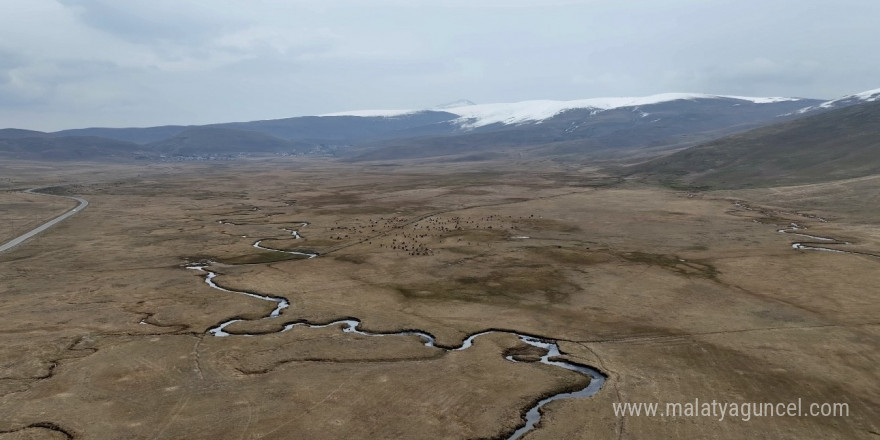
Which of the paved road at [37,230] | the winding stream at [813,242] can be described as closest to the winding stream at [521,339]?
the paved road at [37,230]

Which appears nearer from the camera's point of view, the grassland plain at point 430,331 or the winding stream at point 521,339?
the grassland plain at point 430,331

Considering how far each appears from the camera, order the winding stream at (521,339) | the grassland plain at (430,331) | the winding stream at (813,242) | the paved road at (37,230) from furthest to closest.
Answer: the paved road at (37,230) → the winding stream at (813,242) → the winding stream at (521,339) → the grassland plain at (430,331)

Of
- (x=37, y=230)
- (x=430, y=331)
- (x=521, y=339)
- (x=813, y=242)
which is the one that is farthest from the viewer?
(x=37, y=230)

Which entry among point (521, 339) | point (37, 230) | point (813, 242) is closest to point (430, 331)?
point (521, 339)

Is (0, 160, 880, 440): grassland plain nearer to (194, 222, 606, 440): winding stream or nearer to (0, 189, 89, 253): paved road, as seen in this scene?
(194, 222, 606, 440): winding stream

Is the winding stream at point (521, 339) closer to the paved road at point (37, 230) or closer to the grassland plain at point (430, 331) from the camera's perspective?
the grassland plain at point (430, 331)

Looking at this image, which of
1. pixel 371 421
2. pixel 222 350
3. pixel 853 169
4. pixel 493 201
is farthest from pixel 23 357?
pixel 853 169

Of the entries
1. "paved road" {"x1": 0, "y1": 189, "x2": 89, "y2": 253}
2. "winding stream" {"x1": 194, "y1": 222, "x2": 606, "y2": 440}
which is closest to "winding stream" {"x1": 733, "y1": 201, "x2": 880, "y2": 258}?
"winding stream" {"x1": 194, "y1": 222, "x2": 606, "y2": 440}

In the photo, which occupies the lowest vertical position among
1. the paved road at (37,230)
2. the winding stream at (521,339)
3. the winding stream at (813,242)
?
the winding stream at (521,339)

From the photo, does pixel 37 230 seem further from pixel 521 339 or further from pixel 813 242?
pixel 813 242
